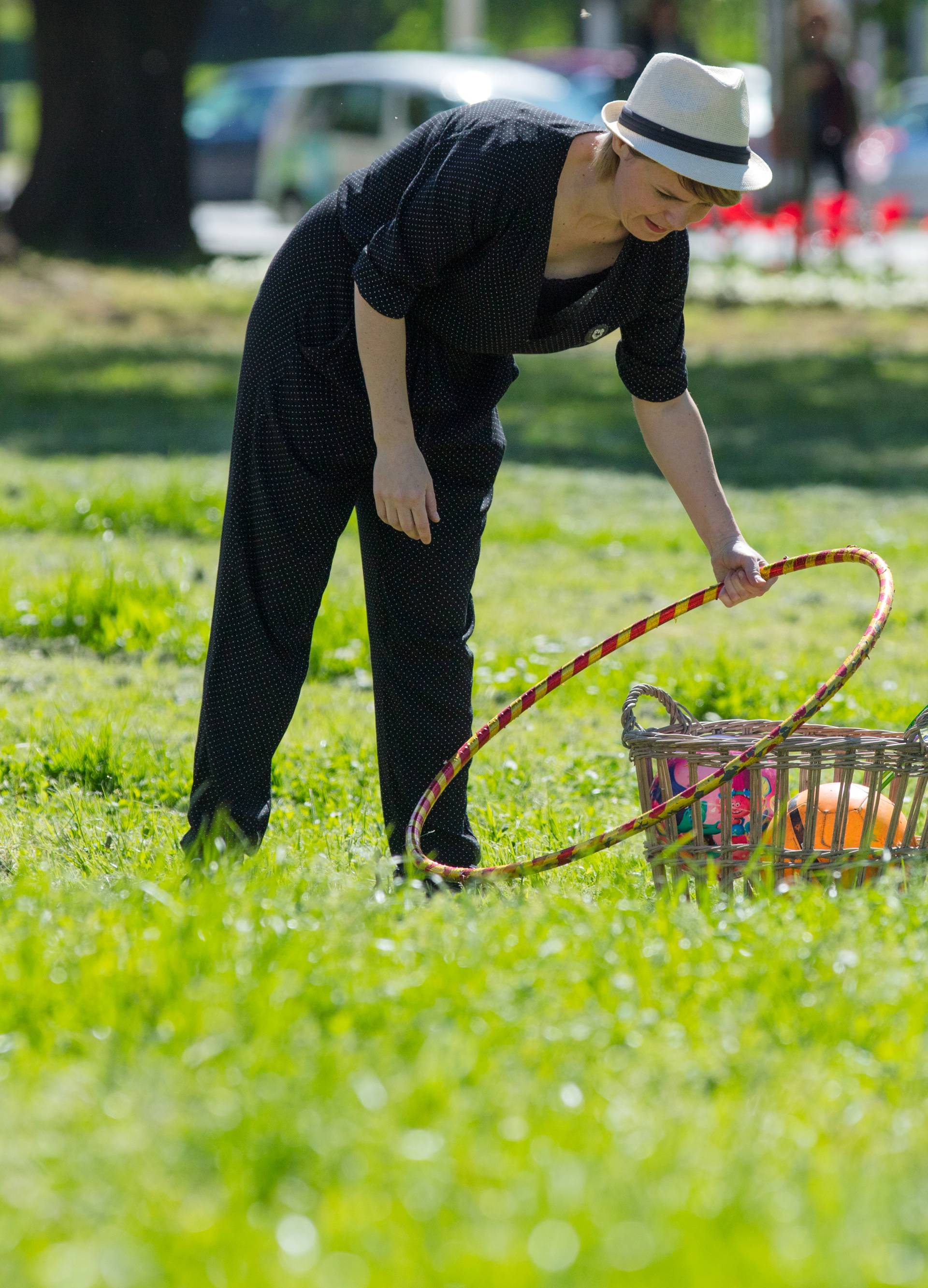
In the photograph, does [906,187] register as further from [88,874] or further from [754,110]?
[88,874]

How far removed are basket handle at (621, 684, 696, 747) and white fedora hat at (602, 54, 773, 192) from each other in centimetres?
116

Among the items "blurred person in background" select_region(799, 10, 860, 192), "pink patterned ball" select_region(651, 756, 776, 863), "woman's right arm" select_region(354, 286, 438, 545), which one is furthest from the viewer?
A: "blurred person in background" select_region(799, 10, 860, 192)

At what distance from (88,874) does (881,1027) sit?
1.85 m

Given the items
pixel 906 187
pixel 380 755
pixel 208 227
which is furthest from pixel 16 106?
pixel 380 755

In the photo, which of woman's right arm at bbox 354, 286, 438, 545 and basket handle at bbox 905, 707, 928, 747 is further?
basket handle at bbox 905, 707, 928, 747

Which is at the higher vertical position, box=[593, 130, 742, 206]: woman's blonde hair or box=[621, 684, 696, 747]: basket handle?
box=[593, 130, 742, 206]: woman's blonde hair

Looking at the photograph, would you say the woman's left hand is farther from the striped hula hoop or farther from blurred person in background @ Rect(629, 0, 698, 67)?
blurred person in background @ Rect(629, 0, 698, 67)

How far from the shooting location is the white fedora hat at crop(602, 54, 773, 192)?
117 inches

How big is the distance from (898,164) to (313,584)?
27.4 meters

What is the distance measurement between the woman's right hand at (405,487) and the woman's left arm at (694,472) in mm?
623

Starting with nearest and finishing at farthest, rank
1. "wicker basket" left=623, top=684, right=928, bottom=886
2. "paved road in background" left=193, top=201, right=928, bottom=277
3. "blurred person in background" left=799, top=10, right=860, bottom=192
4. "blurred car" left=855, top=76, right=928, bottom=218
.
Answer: "wicker basket" left=623, top=684, right=928, bottom=886, "blurred person in background" left=799, top=10, right=860, bottom=192, "paved road in background" left=193, top=201, right=928, bottom=277, "blurred car" left=855, top=76, right=928, bottom=218

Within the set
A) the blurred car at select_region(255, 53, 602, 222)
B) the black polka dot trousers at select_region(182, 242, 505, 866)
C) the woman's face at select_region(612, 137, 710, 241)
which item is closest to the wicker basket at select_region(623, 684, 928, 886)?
the black polka dot trousers at select_region(182, 242, 505, 866)

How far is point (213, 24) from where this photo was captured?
41.5 meters

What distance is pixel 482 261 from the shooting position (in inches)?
124
